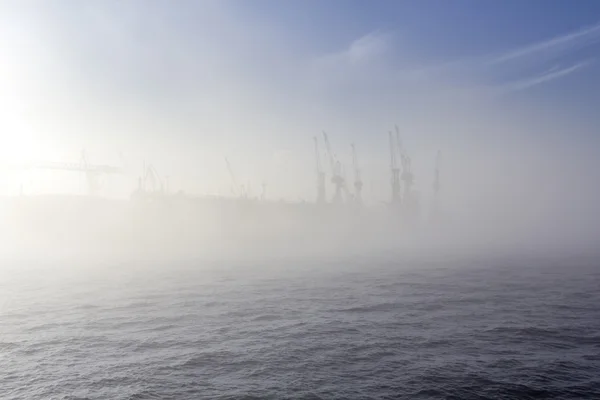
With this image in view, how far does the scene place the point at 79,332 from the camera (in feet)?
151

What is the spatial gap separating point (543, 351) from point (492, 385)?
1013cm

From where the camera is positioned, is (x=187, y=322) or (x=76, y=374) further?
(x=187, y=322)

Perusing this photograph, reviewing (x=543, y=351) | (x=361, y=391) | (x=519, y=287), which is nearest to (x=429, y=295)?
(x=519, y=287)

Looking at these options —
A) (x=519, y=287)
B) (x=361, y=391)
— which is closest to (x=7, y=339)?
(x=361, y=391)

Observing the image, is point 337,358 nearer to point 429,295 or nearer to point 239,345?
point 239,345

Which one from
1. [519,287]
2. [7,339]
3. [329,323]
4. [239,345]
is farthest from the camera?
[519,287]

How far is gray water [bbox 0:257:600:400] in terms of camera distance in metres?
29.4

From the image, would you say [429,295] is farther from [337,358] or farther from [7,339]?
[7,339]

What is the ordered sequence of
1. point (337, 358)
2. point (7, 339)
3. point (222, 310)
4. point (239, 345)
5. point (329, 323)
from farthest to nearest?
point (222, 310)
point (329, 323)
point (7, 339)
point (239, 345)
point (337, 358)

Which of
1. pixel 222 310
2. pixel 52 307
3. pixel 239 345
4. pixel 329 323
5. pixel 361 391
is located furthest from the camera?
pixel 52 307

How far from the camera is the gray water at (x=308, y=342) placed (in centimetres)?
2939

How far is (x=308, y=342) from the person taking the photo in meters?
39.8

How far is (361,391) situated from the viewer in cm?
2836

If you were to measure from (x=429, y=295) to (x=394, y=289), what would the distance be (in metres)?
8.11
